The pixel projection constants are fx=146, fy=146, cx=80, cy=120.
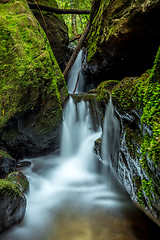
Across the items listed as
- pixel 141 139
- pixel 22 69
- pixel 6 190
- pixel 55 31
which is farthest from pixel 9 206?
pixel 55 31

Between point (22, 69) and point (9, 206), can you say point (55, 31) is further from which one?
point (9, 206)

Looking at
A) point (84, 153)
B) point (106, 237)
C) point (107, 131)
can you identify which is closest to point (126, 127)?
point (107, 131)

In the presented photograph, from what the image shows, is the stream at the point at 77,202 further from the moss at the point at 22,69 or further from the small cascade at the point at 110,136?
the moss at the point at 22,69

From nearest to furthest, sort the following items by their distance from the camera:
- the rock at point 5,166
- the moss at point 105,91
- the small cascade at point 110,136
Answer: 1. the small cascade at point 110,136
2. the moss at point 105,91
3. the rock at point 5,166

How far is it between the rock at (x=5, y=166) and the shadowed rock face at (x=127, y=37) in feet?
14.6

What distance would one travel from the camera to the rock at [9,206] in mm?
2009

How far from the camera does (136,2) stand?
3.49 m

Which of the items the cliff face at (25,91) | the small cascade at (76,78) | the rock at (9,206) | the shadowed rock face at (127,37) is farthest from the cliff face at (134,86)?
the small cascade at (76,78)

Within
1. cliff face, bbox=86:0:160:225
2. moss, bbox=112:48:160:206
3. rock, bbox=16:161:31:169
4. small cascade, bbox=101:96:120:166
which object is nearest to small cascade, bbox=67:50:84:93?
cliff face, bbox=86:0:160:225

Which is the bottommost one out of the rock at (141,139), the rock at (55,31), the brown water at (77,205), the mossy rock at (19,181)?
the brown water at (77,205)

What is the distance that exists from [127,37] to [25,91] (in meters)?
3.28

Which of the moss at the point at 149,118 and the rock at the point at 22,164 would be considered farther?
the rock at the point at 22,164

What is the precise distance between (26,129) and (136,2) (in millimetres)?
4354

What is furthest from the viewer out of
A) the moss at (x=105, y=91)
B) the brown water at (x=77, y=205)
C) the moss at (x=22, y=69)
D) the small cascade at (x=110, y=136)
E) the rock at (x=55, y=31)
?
the rock at (x=55, y=31)
